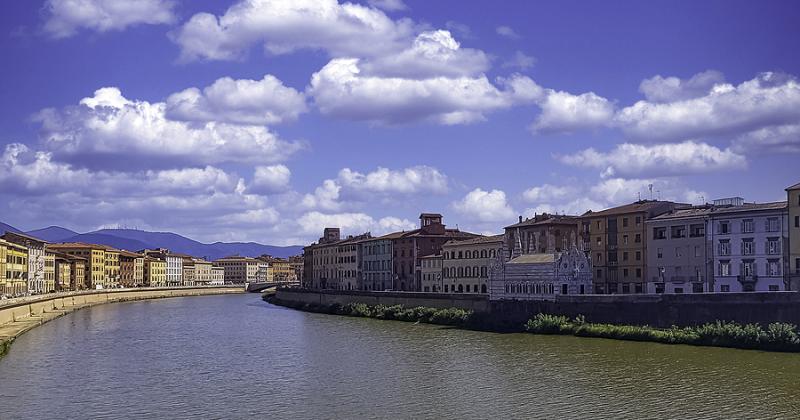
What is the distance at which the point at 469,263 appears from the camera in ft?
341

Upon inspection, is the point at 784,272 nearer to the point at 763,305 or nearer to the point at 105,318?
the point at 763,305

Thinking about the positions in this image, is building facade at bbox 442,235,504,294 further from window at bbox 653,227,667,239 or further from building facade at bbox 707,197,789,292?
building facade at bbox 707,197,789,292

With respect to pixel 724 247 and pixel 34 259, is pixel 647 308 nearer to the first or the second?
pixel 724 247

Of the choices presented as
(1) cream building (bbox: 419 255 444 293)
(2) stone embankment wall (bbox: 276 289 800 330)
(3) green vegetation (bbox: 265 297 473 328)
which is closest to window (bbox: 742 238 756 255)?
(2) stone embankment wall (bbox: 276 289 800 330)

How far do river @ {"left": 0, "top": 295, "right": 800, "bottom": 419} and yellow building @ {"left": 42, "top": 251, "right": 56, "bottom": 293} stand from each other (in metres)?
85.2

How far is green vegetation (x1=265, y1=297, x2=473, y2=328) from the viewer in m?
84.9

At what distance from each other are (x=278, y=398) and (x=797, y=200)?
47.3 m

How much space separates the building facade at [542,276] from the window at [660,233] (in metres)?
7.08

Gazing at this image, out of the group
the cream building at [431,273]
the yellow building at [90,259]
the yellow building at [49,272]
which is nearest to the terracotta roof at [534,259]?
the cream building at [431,273]

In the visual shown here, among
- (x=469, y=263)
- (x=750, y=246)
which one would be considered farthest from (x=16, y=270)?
(x=750, y=246)

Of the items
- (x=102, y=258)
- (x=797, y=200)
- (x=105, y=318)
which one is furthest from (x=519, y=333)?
(x=102, y=258)

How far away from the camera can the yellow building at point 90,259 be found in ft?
625

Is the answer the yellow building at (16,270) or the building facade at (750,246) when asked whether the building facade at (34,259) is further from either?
the building facade at (750,246)

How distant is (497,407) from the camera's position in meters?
40.6
